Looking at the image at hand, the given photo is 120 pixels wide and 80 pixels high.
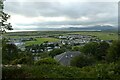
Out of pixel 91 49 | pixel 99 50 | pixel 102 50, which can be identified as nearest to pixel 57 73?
pixel 99 50

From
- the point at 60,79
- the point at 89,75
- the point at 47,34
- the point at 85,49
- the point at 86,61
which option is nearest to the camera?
the point at 60,79

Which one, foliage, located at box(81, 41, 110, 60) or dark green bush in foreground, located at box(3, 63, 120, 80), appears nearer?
dark green bush in foreground, located at box(3, 63, 120, 80)

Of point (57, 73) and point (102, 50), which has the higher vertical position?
point (57, 73)

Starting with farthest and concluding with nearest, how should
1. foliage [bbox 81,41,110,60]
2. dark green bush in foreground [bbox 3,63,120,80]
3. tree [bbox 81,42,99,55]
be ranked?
1. tree [bbox 81,42,99,55]
2. foliage [bbox 81,41,110,60]
3. dark green bush in foreground [bbox 3,63,120,80]

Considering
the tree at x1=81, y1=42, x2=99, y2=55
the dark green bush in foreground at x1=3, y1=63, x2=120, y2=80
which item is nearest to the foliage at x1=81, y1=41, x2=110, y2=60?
the tree at x1=81, y1=42, x2=99, y2=55

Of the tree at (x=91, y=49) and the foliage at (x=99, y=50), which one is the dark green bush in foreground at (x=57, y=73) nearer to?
the foliage at (x=99, y=50)

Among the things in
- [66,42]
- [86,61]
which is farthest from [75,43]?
[86,61]

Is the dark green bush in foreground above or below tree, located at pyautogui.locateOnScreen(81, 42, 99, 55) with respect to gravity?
above

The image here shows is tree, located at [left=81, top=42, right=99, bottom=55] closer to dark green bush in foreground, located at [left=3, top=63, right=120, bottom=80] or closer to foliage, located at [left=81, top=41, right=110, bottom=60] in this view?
foliage, located at [left=81, top=41, right=110, bottom=60]

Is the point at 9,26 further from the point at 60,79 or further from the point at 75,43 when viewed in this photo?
the point at 75,43

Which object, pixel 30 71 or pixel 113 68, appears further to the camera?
pixel 113 68

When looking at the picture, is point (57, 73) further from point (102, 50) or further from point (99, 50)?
point (102, 50)
